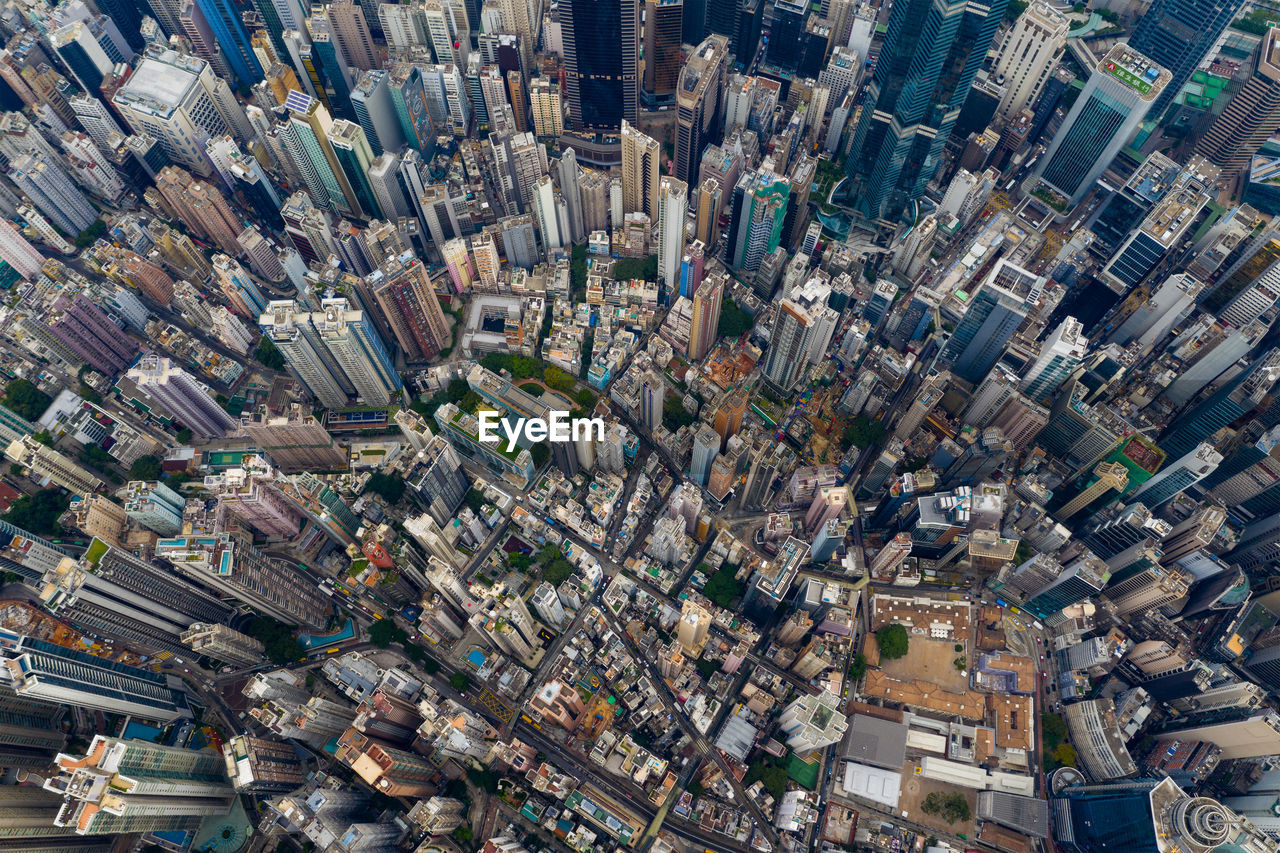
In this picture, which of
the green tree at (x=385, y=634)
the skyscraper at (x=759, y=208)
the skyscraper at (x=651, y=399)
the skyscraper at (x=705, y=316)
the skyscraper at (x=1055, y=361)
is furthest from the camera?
the skyscraper at (x=759, y=208)

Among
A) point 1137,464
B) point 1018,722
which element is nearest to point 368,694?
point 1018,722

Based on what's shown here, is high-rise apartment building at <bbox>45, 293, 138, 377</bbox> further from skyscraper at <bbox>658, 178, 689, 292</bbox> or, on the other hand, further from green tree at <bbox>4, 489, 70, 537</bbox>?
skyscraper at <bbox>658, 178, 689, 292</bbox>

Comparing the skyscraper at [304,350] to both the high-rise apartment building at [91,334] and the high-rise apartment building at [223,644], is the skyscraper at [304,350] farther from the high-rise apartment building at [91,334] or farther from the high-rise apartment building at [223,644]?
the high-rise apartment building at [223,644]

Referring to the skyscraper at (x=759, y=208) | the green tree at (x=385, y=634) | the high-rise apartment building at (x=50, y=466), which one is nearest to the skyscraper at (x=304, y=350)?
the high-rise apartment building at (x=50, y=466)

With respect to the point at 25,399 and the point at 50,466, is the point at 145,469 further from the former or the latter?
the point at 25,399

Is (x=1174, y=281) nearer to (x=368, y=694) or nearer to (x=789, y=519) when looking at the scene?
(x=789, y=519)
